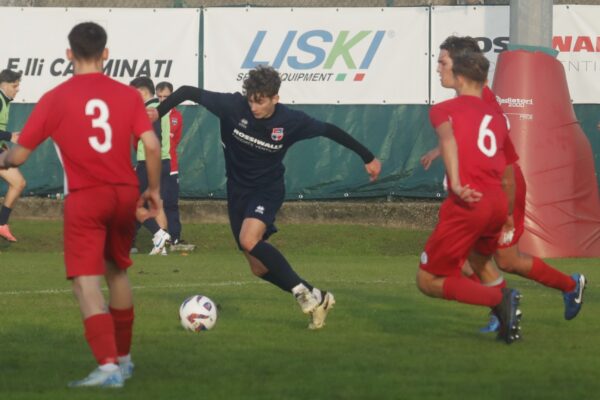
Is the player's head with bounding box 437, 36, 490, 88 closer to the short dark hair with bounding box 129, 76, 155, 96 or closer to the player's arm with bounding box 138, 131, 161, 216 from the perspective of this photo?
the player's arm with bounding box 138, 131, 161, 216

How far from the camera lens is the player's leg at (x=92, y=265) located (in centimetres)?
736

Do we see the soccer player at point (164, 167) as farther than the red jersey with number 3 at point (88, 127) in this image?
Yes

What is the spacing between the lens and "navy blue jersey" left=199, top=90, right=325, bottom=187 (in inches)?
411

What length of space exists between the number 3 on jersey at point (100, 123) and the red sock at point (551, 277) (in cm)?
377

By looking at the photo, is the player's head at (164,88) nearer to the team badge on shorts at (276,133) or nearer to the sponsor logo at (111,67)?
the sponsor logo at (111,67)

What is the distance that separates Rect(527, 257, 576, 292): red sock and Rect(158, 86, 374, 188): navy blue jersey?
1500 millimetres

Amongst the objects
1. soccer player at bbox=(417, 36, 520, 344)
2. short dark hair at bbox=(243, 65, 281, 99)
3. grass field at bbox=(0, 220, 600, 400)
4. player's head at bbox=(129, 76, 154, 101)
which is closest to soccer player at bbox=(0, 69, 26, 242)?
player's head at bbox=(129, 76, 154, 101)

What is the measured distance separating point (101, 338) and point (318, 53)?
1386 cm

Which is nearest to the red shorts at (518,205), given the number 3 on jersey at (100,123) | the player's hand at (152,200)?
the player's hand at (152,200)

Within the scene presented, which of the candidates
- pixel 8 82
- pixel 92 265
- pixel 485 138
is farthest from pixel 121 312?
pixel 8 82

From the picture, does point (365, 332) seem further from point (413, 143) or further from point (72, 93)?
point (413, 143)

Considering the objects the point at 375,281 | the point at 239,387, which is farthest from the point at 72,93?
the point at 375,281

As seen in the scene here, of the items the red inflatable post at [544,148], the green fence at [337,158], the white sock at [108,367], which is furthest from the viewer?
the green fence at [337,158]

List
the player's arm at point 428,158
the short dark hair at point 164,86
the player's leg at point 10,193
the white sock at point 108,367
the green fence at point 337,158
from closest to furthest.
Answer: the white sock at point 108,367 < the player's arm at point 428,158 < the player's leg at point 10,193 < the short dark hair at point 164,86 < the green fence at point 337,158
